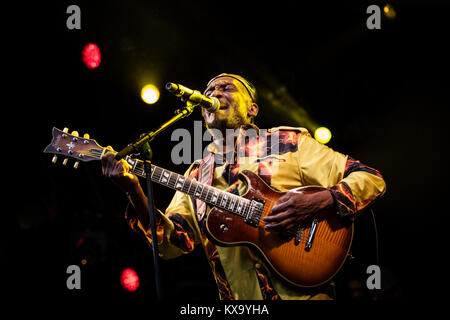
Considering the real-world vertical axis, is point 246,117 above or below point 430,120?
below

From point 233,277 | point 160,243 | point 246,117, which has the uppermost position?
point 246,117

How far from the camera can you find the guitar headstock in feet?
8.57

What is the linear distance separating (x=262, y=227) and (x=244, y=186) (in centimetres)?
37

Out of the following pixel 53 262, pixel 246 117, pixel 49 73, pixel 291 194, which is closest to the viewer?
pixel 291 194

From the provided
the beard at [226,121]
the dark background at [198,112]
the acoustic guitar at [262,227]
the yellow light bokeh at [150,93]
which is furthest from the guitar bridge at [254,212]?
the yellow light bokeh at [150,93]

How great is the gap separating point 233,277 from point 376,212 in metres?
3.59

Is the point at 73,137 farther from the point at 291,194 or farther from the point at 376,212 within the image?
the point at 376,212

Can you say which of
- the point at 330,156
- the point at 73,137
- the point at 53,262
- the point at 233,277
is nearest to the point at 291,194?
the point at 330,156

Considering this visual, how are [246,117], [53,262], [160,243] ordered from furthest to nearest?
[53,262] → [246,117] → [160,243]

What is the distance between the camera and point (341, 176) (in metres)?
2.82

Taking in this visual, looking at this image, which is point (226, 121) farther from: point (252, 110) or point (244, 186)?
point (244, 186)

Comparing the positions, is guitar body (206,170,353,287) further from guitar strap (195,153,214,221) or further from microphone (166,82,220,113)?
microphone (166,82,220,113)

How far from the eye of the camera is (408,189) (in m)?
5.22

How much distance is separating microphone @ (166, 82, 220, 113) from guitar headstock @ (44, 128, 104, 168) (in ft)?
2.81
